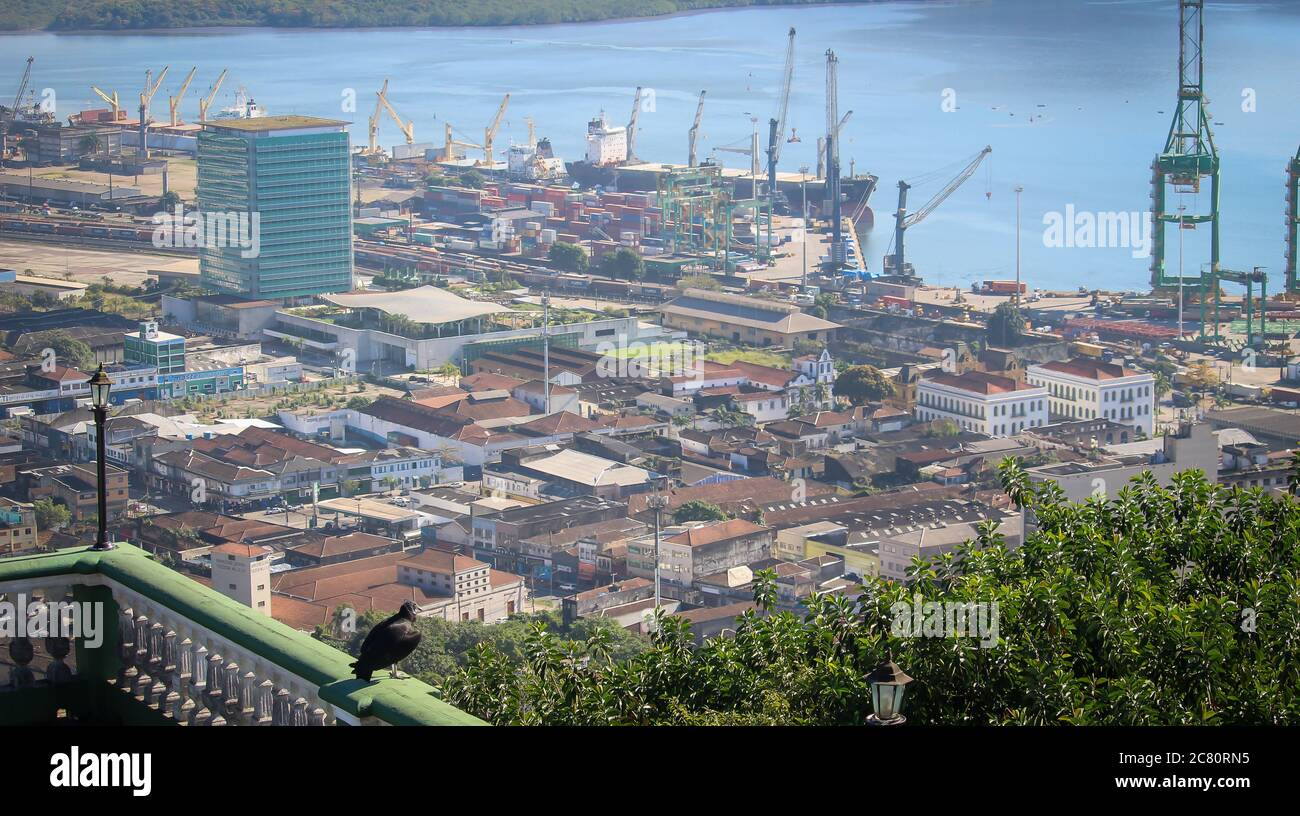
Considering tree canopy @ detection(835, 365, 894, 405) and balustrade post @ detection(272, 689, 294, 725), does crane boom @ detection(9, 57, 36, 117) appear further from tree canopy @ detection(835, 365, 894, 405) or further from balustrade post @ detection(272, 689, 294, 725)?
balustrade post @ detection(272, 689, 294, 725)

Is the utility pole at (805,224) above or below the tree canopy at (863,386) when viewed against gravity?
Answer: above

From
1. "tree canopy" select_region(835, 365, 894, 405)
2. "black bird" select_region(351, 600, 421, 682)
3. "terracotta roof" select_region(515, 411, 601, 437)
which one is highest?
"black bird" select_region(351, 600, 421, 682)

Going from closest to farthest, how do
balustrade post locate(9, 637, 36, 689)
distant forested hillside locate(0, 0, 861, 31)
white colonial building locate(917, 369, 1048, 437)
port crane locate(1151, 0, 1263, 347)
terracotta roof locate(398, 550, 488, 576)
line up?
balustrade post locate(9, 637, 36, 689) < terracotta roof locate(398, 550, 488, 576) < white colonial building locate(917, 369, 1048, 437) < port crane locate(1151, 0, 1263, 347) < distant forested hillside locate(0, 0, 861, 31)

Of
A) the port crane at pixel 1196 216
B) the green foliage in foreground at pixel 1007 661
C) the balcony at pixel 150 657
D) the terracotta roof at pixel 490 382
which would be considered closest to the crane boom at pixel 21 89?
the terracotta roof at pixel 490 382

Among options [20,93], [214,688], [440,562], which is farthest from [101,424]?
[20,93]

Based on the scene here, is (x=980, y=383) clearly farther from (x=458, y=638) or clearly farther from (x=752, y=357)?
(x=458, y=638)

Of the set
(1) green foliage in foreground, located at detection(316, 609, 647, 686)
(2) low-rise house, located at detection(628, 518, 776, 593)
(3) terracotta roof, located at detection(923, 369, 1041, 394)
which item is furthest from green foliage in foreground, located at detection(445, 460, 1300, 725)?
(3) terracotta roof, located at detection(923, 369, 1041, 394)

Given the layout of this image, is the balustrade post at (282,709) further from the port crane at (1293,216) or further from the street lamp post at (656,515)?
the port crane at (1293,216)
